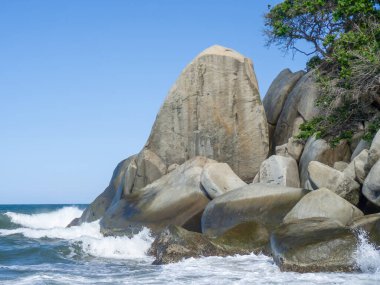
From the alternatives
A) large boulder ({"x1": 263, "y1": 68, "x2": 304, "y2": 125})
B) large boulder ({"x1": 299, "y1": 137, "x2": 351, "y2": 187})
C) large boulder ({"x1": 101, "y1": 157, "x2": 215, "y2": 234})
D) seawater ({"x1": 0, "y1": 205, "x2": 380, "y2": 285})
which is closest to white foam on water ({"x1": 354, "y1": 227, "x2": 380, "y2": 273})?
seawater ({"x1": 0, "y1": 205, "x2": 380, "y2": 285})

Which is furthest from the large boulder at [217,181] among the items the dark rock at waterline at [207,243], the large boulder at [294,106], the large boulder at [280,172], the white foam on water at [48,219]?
the white foam on water at [48,219]

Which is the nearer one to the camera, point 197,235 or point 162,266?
point 162,266

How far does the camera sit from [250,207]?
18.4 meters

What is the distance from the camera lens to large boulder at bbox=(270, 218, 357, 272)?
1249cm

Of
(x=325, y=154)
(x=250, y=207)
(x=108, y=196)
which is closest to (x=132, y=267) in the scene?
(x=250, y=207)

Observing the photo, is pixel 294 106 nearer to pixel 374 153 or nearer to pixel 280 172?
pixel 280 172

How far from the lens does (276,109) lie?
26766mm

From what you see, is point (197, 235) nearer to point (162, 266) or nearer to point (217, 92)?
point (162, 266)

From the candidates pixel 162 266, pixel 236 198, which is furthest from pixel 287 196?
pixel 162 266

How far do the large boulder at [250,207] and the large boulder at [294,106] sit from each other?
6.79 metres

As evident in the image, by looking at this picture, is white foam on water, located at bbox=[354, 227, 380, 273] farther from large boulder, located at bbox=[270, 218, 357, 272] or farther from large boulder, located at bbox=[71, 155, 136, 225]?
large boulder, located at bbox=[71, 155, 136, 225]

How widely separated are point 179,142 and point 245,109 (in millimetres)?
3090

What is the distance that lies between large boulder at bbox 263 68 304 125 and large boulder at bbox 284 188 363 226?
1087 centimetres

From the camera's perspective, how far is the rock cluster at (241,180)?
14.2 m
